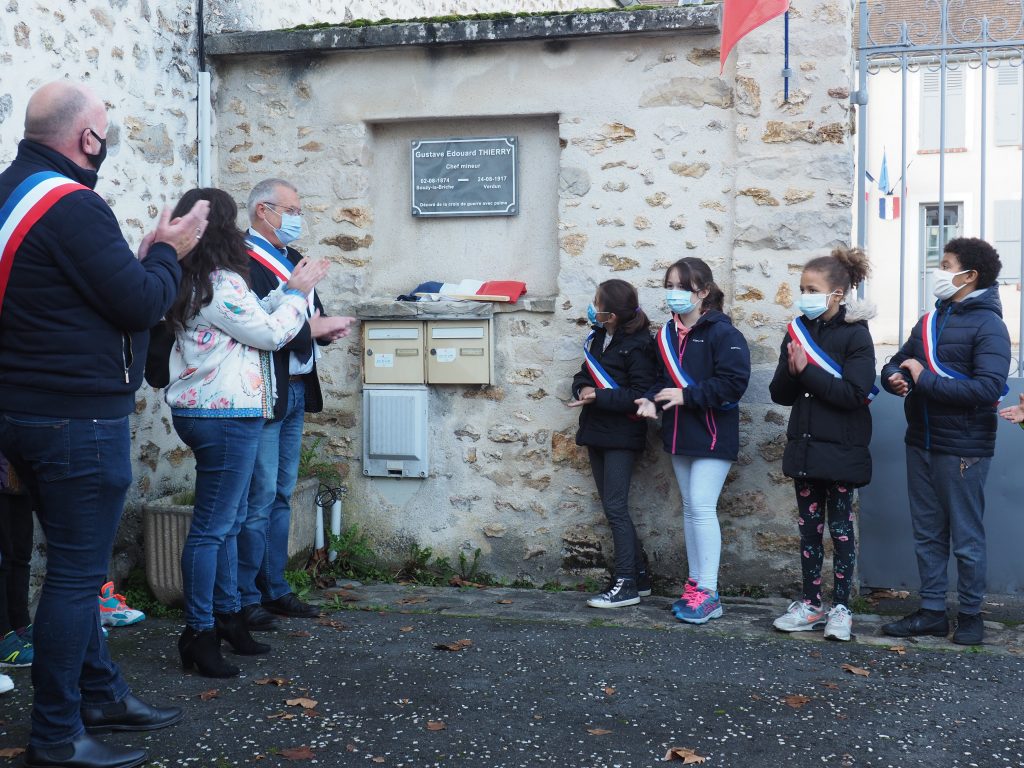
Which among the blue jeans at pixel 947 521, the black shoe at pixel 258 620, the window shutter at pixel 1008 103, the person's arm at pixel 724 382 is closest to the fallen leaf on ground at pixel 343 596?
the black shoe at pixel 258 620

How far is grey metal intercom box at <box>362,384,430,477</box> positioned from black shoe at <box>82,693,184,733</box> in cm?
255

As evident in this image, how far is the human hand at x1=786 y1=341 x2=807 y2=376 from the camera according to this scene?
15.9 feet

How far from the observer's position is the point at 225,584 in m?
4.32

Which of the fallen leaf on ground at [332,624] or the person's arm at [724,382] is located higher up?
the person's arm at [724,382]

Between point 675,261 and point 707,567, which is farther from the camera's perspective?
point 675,261

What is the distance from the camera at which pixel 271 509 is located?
16.8ft

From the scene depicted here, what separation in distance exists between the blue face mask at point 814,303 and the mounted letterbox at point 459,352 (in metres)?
1.82

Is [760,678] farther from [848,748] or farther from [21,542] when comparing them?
[21,542]

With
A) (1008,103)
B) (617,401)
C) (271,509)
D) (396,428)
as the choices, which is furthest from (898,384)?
(1008,103)

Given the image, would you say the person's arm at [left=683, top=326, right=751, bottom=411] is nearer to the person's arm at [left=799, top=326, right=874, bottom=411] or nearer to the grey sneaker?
the person's arm at [left=799, top=326, right=874, bottom=411]

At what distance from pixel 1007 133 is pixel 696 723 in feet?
34.7

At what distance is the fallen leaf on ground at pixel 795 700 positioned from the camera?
156 inches

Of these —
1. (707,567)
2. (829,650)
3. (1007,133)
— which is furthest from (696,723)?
(1007,133)

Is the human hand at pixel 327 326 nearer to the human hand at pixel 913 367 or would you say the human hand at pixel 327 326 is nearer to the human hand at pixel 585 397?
the human hand at pixel 585 397
